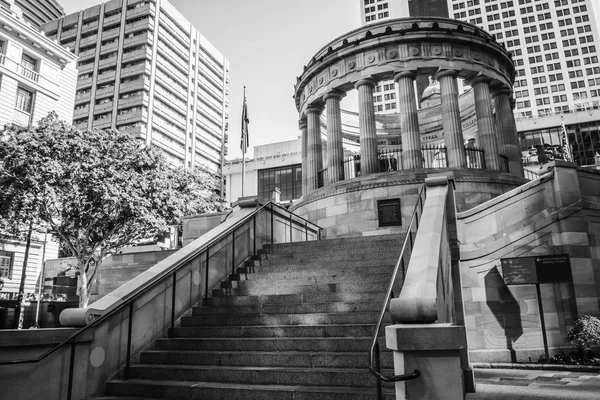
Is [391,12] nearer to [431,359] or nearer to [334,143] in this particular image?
[334,143]

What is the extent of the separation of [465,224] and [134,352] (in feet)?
33.4

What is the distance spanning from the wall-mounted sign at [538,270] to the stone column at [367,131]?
33.3 feet

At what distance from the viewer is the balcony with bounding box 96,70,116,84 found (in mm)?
80062

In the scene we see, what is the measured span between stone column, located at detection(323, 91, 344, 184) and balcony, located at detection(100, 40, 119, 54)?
69654 millimetres

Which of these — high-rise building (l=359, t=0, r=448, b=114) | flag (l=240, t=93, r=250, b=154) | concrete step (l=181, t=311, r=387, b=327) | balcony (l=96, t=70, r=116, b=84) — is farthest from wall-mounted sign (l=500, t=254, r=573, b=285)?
high-rise building (l=359, t=0, r=448, b=114)

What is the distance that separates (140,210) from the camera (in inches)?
1118

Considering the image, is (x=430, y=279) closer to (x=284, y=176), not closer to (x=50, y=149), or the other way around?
(x=50, y=149)

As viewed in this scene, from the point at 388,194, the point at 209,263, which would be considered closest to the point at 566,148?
the point at 388,194

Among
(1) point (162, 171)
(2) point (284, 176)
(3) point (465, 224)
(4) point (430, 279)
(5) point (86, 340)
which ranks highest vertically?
(2) point (284, 176)

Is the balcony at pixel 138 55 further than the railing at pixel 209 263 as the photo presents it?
Yes

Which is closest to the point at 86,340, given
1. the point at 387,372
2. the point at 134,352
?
the point at 134,352

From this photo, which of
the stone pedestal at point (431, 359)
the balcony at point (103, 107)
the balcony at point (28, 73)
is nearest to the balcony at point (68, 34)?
the balcony at point (103, 107)

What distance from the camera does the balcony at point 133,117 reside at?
7500cm

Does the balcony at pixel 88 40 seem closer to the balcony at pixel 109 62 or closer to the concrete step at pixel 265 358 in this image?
the balcony at pixel 109 62
